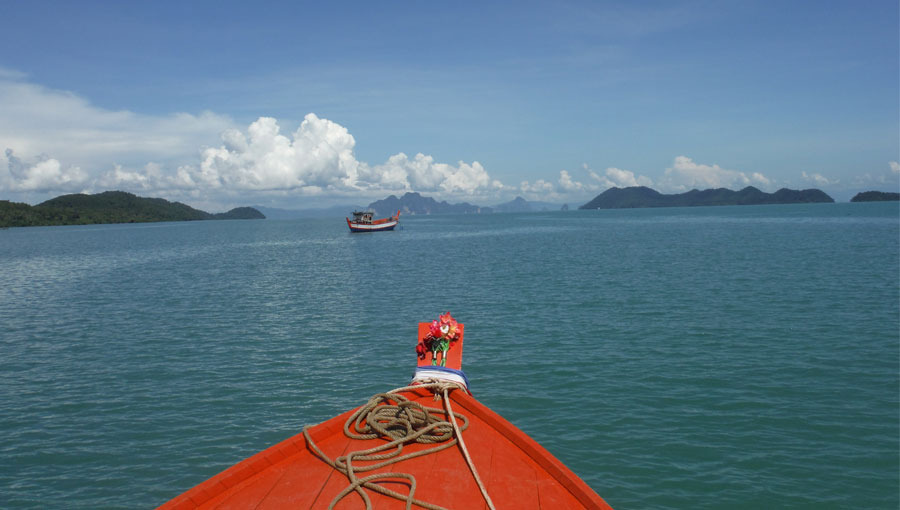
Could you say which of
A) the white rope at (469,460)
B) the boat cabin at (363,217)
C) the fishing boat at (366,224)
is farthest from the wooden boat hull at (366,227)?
the white rope at (469,460)

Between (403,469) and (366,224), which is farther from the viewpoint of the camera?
(366,224)

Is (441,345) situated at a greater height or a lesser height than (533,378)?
greater

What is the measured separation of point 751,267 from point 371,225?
338 feet

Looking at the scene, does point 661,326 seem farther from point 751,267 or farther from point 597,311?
point 751,267

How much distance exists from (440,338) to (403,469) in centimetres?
339

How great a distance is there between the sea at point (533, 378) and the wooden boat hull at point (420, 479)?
546cm

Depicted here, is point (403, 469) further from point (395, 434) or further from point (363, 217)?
point (363, 217)

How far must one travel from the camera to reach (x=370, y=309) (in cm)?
3234

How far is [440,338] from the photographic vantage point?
9.96m

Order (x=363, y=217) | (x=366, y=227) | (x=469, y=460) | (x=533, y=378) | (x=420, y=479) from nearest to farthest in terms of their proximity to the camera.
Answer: (x=420, y=479) → (x=469, y=460) → (x=533, y=378) → (x=366, y=227) → (x=363, y=217)

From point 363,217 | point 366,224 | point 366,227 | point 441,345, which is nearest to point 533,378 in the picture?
point 441,345

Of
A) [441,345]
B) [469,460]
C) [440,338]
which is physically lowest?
[469,460]

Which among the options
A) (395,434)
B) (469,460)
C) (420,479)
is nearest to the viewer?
(420,479)

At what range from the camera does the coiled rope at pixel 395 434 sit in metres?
6.20
